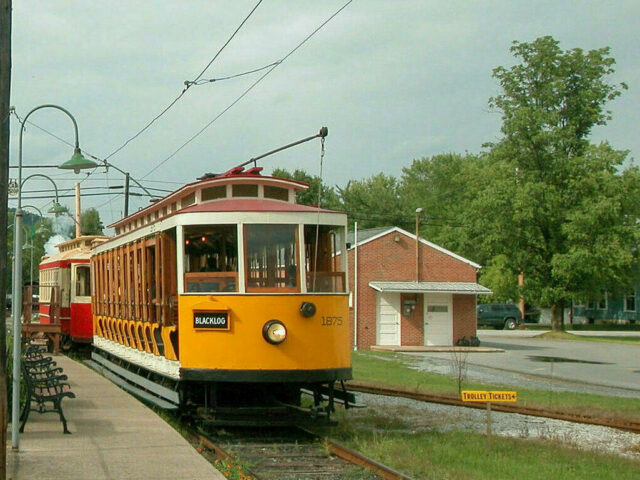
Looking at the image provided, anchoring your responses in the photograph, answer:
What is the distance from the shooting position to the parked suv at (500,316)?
58.0m

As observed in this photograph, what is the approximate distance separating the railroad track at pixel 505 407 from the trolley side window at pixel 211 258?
233 inches

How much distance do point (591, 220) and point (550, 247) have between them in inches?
128

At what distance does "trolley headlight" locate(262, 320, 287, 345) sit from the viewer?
1106 centimetres

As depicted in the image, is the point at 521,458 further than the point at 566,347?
No

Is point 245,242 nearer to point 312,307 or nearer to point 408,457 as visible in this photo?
point 312,307

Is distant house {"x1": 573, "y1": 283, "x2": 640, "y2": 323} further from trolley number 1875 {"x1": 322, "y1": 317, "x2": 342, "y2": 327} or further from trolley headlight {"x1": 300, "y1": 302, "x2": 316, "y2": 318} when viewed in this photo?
trolley headlight {"x1": 300, "y1": 302, "x2": 316, "y2": 318}

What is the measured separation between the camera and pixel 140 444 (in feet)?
33.8

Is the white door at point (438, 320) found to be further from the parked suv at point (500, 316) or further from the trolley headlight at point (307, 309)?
the trolley headlight at point (307, 309)

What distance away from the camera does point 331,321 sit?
11.5 m

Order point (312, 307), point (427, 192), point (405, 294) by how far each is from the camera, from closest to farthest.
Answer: point (312, 307)
point (405, 294)
point (427, 192)

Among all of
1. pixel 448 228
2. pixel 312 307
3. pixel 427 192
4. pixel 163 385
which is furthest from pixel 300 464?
pixel 427 192

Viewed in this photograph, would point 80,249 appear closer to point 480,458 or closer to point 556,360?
point 556,360

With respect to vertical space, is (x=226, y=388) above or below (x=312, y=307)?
below

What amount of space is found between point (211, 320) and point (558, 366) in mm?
18913
